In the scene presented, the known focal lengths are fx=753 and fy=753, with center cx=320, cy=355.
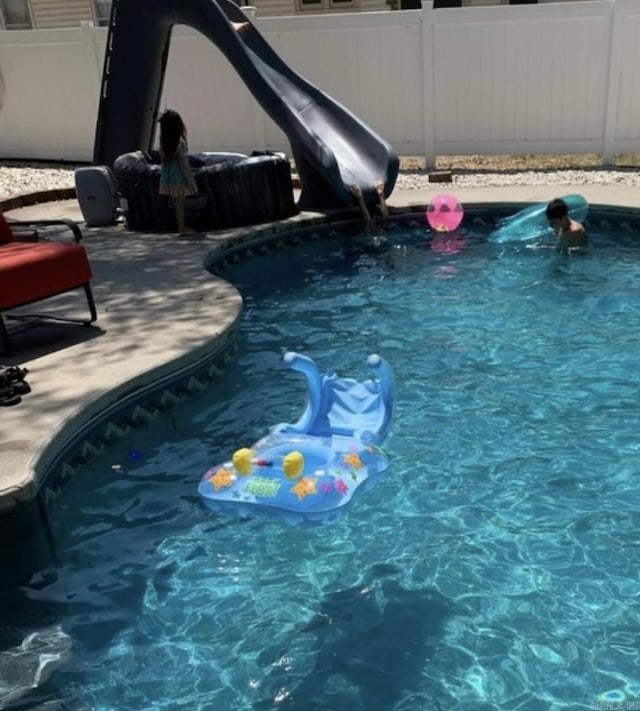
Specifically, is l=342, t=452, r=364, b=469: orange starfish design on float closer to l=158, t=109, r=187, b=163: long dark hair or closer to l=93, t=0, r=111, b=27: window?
l=158, t=109, r=187, b=163: long dark hair

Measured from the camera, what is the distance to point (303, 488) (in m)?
3.40

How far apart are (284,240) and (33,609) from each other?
6.00 metres

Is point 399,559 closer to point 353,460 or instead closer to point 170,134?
point 353,460

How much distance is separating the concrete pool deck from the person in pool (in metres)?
1.09

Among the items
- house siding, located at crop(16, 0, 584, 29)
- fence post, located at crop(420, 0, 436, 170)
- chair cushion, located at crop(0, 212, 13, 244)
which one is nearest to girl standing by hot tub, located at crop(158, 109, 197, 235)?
chair cushion, located at crop(0, 212, 13, 244)

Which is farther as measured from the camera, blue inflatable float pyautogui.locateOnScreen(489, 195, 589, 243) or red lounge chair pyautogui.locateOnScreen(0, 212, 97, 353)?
blue inflatable float pyautogui.locateOnScreen(489, 195, 589, 243)

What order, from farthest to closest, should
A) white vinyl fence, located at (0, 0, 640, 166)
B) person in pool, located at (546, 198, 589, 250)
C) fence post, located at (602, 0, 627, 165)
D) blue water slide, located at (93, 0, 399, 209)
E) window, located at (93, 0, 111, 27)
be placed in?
window, located at (93, 0, 111, 27)
white vinyl fence, located at (0, 0, 640, 166)
fence post, located at (602, 0, 627, 165)
blue water slide, located at (93, 0, 399, 209)
person in pool, located at (546, 198, 589, 250)

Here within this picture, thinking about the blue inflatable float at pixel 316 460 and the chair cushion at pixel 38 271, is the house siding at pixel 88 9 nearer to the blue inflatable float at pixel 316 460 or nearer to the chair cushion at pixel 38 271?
the chair cushion at pixel 38 271

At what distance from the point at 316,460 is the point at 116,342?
212 centimetres

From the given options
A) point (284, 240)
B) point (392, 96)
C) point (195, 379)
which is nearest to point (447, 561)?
point (195, 379)

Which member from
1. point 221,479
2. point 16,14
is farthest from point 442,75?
point 16,14

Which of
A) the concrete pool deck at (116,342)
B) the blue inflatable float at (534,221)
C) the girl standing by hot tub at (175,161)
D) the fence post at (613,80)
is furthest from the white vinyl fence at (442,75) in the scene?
the girl standing by hot tub at (175,161)

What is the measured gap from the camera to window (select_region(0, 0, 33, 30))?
18391mm

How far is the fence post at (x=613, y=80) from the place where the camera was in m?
10.2
